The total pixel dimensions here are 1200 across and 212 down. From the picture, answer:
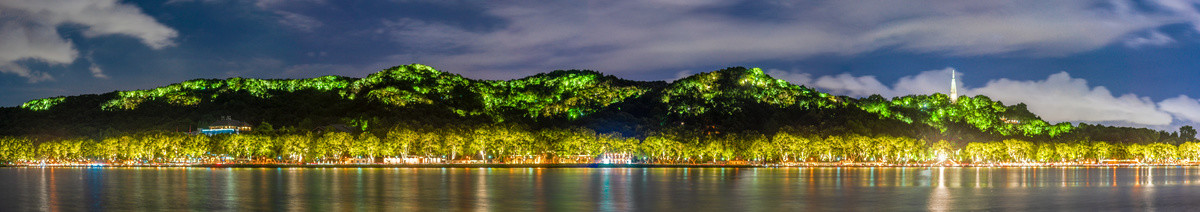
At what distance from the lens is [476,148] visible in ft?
504

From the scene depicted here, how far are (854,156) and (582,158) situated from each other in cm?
4593

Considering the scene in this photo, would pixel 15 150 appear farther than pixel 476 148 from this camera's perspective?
Yes

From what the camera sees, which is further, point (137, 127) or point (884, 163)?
point (137, 127)

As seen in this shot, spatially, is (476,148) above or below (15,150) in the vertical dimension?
above

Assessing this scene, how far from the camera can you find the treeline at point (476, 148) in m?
154

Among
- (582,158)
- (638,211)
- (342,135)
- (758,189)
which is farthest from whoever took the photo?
(582,158)

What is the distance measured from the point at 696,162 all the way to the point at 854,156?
2653 centimetres

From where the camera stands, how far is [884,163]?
163 metres

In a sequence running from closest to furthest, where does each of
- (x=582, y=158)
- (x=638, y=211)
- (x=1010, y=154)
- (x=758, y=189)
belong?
(x=638, y=211) < (x=758, y=189) < (x=582, y=158) < (x=1010, y=154)

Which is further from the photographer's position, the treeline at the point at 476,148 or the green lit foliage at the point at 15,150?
the green lit foliage at the point at 15,150

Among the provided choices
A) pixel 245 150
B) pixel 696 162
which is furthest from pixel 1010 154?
pixel 245 150

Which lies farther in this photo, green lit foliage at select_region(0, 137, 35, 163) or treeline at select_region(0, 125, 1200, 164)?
green lit foliage at select_region(0, 137, 35, 163)

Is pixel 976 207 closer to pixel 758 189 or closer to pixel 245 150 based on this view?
pixel 758 189

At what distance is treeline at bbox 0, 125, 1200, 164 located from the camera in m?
154
